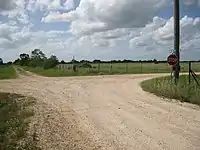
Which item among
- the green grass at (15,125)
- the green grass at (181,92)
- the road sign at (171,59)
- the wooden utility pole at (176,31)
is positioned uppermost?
the wooden utility pole at (176,31)

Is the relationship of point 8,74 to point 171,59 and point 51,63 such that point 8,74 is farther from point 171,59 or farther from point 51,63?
point 171,59

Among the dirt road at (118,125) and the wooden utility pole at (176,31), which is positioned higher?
the wooden utility pole at (176,31)

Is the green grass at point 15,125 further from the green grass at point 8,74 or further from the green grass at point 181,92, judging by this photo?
the green grass at point 8,74

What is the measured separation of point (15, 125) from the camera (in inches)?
455

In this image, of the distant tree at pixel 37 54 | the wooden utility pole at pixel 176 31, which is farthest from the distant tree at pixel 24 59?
the wooden utility pole at pixel 176 31

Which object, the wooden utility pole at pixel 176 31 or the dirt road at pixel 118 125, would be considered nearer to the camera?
the dirt road at pixel 118 125

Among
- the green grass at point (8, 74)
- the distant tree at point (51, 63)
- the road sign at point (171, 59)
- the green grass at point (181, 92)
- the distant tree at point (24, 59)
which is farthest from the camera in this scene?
the distant tree at point (24, 59)

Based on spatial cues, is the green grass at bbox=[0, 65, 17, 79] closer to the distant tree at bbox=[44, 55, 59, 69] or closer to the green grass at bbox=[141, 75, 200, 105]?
the distant tree at bbox=[44, 55, 59, 69]

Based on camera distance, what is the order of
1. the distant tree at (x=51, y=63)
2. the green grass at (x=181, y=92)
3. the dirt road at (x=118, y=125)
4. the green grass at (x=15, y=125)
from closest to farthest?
the dirt road at (x=118, y=125) → the green grass at (x=15, y=125) → the green grass at (x=181, y=92) → the distant tree at (x=51, y=63)

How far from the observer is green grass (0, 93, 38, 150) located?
892 centimetres

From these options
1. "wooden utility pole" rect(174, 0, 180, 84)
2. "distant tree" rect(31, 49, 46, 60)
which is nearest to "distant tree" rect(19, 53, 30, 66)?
"distant tree" rect(31, 49, 46, 60)

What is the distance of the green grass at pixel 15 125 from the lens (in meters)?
8.92

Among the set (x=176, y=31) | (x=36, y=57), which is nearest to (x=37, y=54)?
(x=36, y=57)

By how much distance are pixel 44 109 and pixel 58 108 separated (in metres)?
0.58
